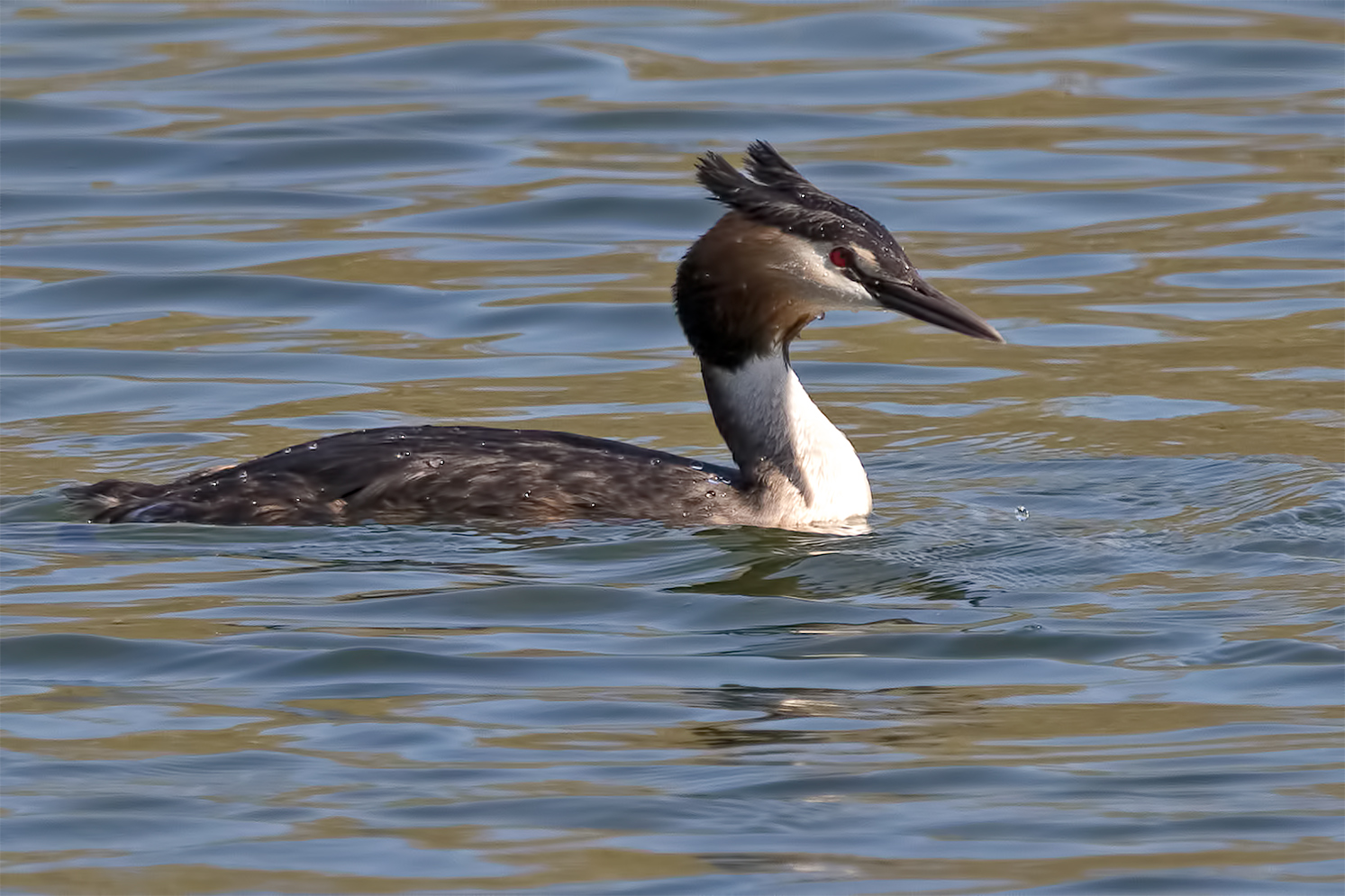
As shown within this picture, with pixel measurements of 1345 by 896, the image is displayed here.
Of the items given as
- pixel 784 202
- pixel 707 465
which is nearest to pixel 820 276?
pixel 784 202

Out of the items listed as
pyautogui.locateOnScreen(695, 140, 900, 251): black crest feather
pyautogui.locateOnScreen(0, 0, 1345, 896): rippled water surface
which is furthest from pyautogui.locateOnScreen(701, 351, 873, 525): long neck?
pyautogui.locateOnScreen(695, 140, 900, 251): black crest feather

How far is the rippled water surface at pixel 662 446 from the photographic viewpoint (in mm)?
5891

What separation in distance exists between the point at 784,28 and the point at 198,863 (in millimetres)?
14765

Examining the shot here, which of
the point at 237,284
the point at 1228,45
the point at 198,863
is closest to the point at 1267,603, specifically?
the point at 198,863

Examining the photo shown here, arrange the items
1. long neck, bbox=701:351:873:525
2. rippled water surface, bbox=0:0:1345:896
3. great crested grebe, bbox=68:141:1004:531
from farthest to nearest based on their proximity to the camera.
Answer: long neck, bbox=701:351:873:525 < great crested grebe, bbox=68:141:1004:531 < rippled water surface, bbox=0:0:1345:896

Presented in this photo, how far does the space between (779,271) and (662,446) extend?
188 centimetres

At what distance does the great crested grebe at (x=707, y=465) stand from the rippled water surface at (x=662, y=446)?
0.50 ft

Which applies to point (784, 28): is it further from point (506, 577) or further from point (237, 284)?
point (506, 577)

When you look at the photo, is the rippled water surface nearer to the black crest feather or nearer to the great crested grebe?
the great crested grebe

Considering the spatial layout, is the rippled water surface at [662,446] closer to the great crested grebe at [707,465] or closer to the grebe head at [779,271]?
the great crested grebe at [707,465]

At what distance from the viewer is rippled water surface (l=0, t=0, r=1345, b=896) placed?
5891 millimetres

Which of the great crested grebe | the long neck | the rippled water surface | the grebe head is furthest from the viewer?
the long neck

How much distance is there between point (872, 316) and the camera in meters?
13.3

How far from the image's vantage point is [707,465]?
9.16 metres
